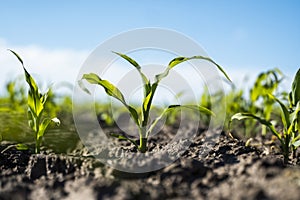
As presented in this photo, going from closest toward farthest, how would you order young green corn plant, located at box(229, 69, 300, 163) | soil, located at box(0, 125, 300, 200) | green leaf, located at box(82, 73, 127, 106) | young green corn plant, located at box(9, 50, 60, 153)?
soil, located at box(0, 125, 300, 200) < green leaf, located at box(82, 73, 127, 106) < young green corn plant, located at box(229, 69, 300, 163) < young green corn plant, located at box(9, 50, 60, 153)

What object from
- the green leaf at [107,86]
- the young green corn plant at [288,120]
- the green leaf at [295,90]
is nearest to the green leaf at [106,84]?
the green leaf at [107,86]

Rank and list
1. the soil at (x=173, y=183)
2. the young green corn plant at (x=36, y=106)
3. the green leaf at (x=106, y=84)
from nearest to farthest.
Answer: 1. the soil at (x=173, y=183)
2. the green leaf at (x=106, y=84)
3. the young green corn plant at (x=36, y=106)

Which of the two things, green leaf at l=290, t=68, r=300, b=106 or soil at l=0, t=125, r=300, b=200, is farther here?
green leaf at l=290, t=68, r=300, b=106

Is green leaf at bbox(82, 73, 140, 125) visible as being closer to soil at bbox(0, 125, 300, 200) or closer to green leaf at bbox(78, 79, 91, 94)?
green leaf at bbox(78, 79, 91, 94)

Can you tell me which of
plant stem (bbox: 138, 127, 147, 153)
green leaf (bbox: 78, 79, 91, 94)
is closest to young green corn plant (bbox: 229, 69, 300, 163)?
plant stem (bbox: 138, 127, 147, 153)

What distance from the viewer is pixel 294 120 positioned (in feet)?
7.43

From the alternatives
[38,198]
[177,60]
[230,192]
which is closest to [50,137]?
[177,60]

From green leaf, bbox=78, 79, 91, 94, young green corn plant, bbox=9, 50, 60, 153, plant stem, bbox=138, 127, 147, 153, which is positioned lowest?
plant stem, bbox=138, 127, 147, 153

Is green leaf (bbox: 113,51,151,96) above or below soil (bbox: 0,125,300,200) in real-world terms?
above

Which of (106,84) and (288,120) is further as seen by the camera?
(288,120)

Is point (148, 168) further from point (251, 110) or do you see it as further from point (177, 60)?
point (251, 110)

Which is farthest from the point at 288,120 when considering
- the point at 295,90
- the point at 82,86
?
the point at 82,86

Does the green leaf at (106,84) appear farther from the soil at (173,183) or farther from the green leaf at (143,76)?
the soil at (173,183)

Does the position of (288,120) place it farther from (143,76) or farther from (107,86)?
(107,86)
